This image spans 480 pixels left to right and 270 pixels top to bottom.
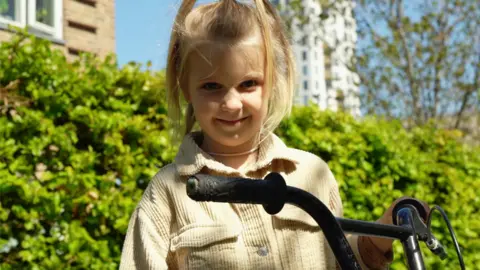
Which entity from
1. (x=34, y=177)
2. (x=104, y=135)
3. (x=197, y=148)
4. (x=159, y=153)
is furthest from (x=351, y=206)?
(x=197, y=148)

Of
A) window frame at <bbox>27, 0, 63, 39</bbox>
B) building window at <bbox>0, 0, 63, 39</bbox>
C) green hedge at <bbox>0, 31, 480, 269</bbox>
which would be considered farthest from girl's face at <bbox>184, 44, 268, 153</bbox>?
window frame at <bbox>27, 0, 63, 39</bbox>

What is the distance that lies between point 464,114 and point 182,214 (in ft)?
28.9

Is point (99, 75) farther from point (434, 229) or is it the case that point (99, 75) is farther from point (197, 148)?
point (434, 229)

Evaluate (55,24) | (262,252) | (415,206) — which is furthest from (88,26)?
(415,206)

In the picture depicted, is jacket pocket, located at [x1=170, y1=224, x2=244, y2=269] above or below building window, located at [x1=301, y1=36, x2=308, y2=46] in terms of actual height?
below

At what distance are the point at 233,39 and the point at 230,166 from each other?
38 cm

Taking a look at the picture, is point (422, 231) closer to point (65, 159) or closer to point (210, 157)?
point (210, 157)

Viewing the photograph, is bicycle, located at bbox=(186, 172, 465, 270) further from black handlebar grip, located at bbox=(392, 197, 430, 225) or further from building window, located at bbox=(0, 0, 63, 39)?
building window, located at bbox=(0, 0, 63, 39)

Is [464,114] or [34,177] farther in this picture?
[464,114]

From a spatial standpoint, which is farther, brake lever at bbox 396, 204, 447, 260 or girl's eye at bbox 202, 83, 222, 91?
girl's eye at bbox 202, 83, 222, 91

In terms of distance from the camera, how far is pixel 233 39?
181 cm

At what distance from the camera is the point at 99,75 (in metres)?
3.87

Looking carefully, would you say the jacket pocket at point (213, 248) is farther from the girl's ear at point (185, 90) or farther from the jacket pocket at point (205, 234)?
the girl's ear at point (185, 90)

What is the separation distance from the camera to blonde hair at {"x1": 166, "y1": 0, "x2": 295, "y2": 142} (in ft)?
6.07
